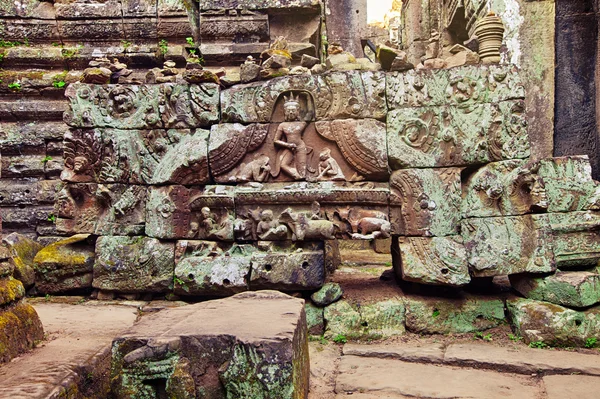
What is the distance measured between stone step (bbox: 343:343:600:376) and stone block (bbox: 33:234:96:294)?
291 centimetres

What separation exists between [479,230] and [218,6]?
5434 millimetres

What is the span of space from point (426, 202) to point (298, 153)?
1.38 m

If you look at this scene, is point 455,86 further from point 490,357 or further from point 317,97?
point 490,357

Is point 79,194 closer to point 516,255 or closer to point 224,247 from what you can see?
point 224,247

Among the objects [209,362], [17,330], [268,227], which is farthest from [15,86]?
[209,362]

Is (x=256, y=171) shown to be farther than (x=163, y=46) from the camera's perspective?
No

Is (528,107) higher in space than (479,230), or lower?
higher

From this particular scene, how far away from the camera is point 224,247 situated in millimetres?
5520

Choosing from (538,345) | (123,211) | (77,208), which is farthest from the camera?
(77,208)

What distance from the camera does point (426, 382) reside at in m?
3.89

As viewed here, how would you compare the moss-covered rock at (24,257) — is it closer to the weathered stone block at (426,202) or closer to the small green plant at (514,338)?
the weathered stone block at (426,202)

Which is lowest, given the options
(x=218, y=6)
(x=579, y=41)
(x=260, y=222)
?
(x=260, y=222)

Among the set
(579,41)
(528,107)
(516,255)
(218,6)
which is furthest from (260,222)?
(579,41)

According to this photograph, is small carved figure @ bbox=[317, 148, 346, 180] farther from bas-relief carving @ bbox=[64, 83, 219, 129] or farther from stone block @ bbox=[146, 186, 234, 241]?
bas-relief carving @ bbox=[64, 83, 219, 129]
